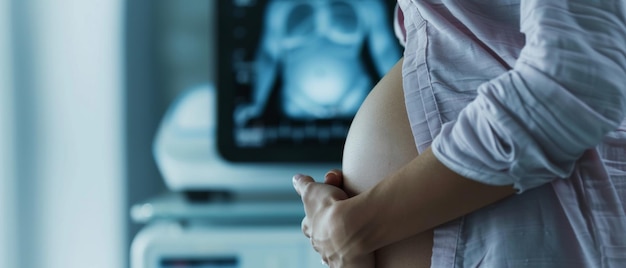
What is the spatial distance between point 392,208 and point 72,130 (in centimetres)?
105

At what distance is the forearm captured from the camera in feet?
2.04

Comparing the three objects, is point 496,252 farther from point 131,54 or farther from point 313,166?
point 131,54

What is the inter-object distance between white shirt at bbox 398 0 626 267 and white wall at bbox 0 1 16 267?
0.83m

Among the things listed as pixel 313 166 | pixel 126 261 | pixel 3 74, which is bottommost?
pixel 126 261

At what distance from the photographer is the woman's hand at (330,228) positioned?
67 cm

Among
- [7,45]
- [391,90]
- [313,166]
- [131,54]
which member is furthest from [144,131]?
[391,90]

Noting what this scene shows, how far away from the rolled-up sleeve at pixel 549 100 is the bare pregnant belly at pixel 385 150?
100 millimetres

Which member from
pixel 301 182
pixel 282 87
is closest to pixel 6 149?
pixel 282 87

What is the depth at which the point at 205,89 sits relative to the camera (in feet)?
5.68

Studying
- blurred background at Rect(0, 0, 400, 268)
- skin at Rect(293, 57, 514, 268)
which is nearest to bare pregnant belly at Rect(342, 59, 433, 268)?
skin at Rect(293, 57, 514, 268)

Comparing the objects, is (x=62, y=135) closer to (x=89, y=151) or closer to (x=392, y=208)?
(x=89, y=151)

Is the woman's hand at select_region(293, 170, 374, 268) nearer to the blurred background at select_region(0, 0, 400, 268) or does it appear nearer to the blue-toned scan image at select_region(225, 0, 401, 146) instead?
the blurred background at select_region(0, 0, 400, 268)

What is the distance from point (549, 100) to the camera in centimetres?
58

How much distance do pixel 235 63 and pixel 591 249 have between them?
42.9 inches
